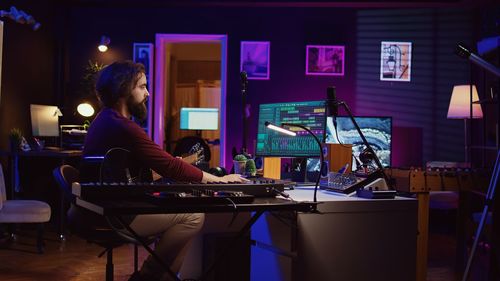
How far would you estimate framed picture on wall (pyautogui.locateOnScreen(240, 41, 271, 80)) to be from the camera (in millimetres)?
7617

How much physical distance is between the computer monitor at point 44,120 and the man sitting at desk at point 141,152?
12.5 ft

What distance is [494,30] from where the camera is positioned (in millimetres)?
6832

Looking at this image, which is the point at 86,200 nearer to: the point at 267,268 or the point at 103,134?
the point at 103,134

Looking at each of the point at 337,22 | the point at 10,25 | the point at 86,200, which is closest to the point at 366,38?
the point at 337,22

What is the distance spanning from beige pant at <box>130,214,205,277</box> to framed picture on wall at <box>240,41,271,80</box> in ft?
16.7

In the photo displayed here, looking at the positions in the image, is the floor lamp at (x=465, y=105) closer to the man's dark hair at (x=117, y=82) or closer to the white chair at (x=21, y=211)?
the white chair at (x=21, y=211)

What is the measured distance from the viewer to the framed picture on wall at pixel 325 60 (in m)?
7.64

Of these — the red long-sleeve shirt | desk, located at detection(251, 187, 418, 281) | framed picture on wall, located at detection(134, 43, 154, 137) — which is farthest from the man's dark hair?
framed picture on wall, located at detection(134, 43, 154, 137)

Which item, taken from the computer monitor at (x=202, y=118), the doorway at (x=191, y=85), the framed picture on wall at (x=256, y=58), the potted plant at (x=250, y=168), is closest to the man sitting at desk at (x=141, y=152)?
the potted plant at (x=250, y=168)

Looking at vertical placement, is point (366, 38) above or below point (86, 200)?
above

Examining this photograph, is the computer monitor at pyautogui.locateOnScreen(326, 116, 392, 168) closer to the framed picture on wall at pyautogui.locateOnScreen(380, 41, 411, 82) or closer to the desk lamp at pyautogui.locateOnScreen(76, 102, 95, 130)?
the framed picture on wall at pyautogui.locateOnScreen(380, 41, 411, 82)

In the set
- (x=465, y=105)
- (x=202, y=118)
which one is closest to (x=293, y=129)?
(x=465, y=105)

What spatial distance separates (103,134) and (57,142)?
4.52 m

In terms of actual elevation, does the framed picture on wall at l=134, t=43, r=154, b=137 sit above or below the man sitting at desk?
above
